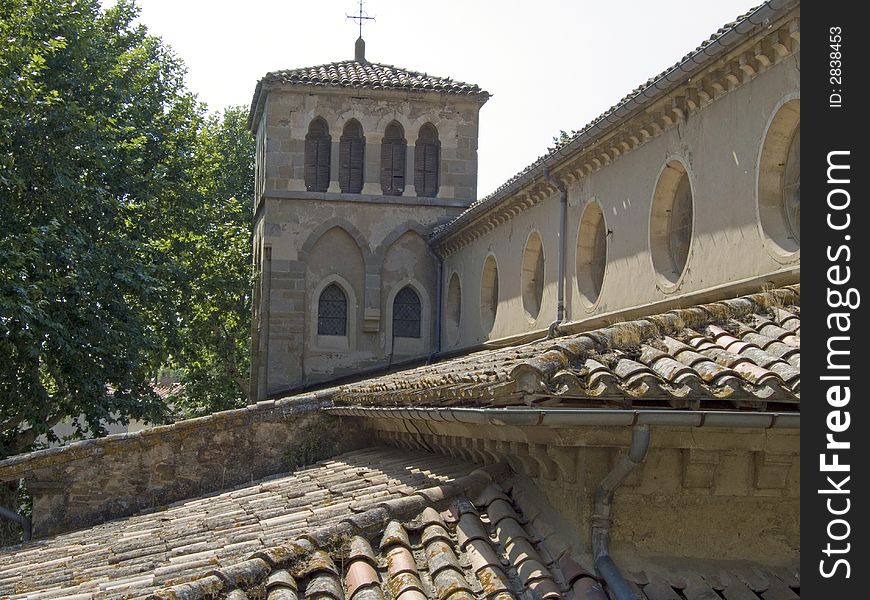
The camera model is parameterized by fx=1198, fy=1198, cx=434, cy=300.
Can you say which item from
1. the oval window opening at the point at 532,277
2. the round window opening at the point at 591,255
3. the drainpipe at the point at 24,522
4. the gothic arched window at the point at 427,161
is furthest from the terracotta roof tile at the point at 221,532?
the gothic arched window at the point at 427,161

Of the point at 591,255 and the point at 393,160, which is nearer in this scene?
the point at 591,255

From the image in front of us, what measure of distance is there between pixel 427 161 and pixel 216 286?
7639mm

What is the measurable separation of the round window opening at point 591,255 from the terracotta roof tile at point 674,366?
8.24m

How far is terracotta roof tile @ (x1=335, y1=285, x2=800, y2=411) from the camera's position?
Result: 5965mm

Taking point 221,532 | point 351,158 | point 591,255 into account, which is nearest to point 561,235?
point 591,255

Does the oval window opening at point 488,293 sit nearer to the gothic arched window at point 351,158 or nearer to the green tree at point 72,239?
the gothic arched window at point 351,158

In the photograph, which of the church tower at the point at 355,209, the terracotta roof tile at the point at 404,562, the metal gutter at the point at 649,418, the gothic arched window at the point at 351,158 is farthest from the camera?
the gothic arched window at the point at 351,158

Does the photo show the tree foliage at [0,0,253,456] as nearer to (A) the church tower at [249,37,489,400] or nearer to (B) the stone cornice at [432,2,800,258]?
(A) the church tower at [249,37,489,400]

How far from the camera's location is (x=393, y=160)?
86.3 feet

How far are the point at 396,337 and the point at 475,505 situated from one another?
17.8 m

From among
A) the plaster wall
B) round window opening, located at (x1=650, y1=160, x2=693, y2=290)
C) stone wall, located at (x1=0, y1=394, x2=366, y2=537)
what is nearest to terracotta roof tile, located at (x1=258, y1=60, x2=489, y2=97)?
the plaster wall

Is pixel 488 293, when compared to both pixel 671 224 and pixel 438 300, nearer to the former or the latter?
pixel 438 300

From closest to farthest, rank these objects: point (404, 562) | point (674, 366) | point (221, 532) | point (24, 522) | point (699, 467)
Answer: point (674, 366) < point (699, 467) < point (404, 562) < point (221, 532) < point (24, 522)

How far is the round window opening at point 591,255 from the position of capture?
1628 centimetres
